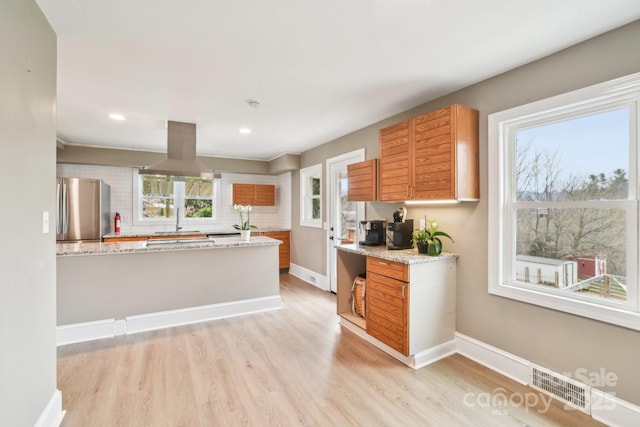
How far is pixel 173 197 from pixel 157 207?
0.36 m

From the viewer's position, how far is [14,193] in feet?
4.63

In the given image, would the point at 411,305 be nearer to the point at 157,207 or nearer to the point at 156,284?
the point at 156,284

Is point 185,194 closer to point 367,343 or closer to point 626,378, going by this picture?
point 367,343

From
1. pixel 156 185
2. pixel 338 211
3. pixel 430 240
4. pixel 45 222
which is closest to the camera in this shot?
pixel 45 222

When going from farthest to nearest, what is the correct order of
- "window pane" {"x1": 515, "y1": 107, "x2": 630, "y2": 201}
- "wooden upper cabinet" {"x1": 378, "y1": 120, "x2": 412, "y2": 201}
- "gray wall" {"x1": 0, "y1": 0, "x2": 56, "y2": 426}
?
"wooden upper cabinet" {"x1": 378, "y1": 120, "x2": 412, "y2": 201} → "window pane" {"x1": 515, "y1": 107, "x2": 630, "y2": 201} → "gray wall" {"x1": 0, "y1": 0, "x2": 56, "y2": 426}

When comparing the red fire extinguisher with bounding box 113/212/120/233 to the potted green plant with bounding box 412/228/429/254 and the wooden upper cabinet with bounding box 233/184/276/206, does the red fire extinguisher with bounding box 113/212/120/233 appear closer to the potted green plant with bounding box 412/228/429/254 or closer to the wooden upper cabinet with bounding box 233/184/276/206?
the wooden upper cabinet with bounding box 233/184/276/206

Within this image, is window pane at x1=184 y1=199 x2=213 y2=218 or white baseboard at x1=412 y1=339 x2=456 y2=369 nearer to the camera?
white baseboard at x1=412 y1=339 x2=456 y2=369

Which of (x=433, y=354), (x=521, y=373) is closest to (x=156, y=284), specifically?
(x=433, y=354)

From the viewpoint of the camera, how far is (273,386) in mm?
2273

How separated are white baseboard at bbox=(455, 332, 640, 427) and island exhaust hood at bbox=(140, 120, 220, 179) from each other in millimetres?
3528

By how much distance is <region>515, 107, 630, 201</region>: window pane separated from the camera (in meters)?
1.92

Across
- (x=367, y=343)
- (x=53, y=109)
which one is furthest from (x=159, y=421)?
(x=53, y=109)

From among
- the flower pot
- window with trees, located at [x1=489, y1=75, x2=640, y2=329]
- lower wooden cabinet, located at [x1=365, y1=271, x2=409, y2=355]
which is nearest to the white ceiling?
window with trees, located at [x1=489, y1=75, x2=640, y2=329]

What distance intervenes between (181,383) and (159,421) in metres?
0.42
